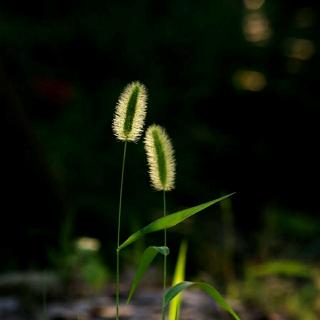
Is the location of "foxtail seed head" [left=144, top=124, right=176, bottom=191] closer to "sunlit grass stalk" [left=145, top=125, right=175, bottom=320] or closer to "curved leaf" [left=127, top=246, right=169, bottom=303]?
"sunlit grass stalk" [left=145, top=125, right=175, bottom=320]

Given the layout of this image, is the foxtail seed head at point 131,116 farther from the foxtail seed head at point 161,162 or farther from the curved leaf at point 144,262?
the curved leaf at point 144,262

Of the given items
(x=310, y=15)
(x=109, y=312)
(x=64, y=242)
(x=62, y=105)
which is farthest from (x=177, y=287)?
(x=310, y=15)

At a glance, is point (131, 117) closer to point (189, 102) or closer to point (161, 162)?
point (161, 162)

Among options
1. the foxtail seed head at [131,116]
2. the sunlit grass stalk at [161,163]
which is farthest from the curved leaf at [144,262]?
the foxtail seed head at [131,116]

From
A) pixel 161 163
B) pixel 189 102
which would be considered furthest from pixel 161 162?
pixel 189 102

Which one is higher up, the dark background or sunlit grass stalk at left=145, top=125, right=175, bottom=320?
sunlit grass stalk at left=145, top=125, right=175, bottom=320

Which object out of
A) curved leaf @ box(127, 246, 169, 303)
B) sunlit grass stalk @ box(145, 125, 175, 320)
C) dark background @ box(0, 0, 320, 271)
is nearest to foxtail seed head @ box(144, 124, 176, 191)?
sunlit grass stalk @ box(145, 125, 175, 320)

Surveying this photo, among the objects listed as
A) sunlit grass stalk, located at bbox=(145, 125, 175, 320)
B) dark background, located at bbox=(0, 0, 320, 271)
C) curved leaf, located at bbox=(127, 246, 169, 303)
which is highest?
sunlit grass stalk, located at bbox=(145, 125, 175, 320)

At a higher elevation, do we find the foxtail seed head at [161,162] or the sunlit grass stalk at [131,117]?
the sunlit grass stalk at [131,117]
